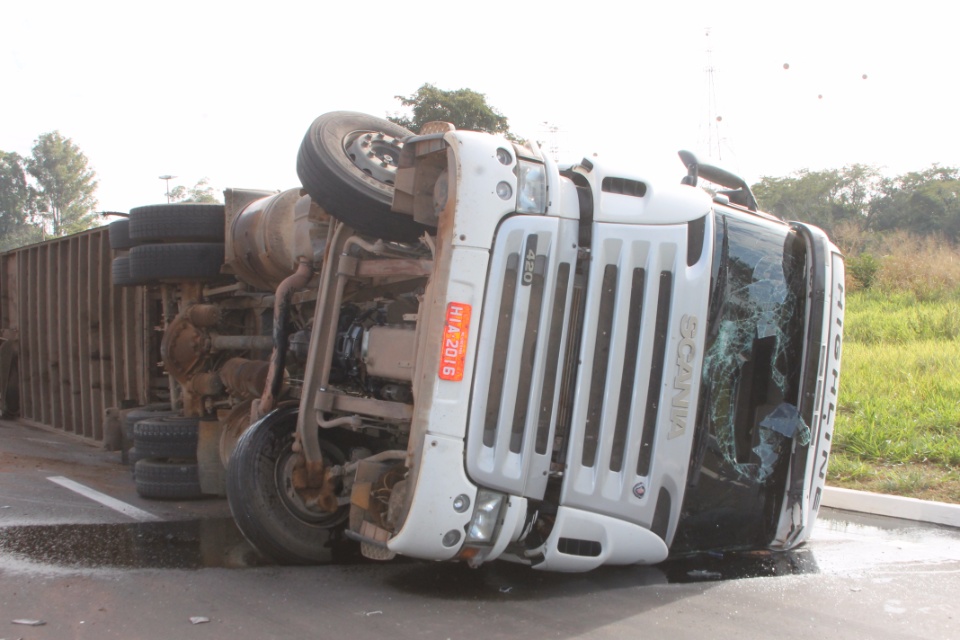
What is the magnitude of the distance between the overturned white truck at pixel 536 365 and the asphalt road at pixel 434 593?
0.20m

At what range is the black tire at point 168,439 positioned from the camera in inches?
238

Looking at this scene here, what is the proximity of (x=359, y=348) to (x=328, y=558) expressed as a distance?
983mm

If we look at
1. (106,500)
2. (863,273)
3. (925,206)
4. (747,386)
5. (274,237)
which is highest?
(925,206)

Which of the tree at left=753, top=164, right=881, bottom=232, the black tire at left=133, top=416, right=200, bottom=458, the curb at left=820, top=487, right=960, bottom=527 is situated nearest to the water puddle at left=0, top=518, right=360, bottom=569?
the black tire at left=133, top=416, right=200, bottom=458

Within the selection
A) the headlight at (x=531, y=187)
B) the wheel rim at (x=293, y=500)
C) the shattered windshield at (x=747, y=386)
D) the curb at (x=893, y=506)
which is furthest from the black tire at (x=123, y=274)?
the curb at (x=893, y=506)

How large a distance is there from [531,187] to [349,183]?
1.05 metres

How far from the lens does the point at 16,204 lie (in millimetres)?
51938

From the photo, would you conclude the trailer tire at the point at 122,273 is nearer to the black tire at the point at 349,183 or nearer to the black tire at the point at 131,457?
the black tire at the point at 131,457

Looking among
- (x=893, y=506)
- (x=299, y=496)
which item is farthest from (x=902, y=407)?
(x=299, y=496)

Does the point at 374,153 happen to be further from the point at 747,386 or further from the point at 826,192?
the point at 826,192

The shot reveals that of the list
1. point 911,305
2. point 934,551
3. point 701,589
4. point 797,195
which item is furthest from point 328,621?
point 797,195

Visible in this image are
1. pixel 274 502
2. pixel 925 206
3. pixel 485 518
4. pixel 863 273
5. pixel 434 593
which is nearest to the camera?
pixel 485 518

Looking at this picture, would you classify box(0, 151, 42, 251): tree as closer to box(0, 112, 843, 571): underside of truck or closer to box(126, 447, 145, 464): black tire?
box(126, 447, 145, 464): black tire

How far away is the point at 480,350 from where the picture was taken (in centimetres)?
354
